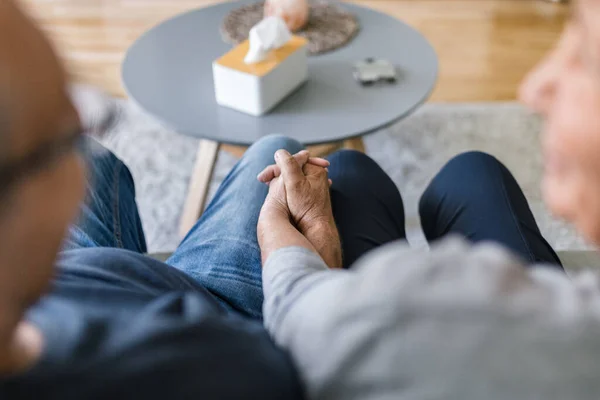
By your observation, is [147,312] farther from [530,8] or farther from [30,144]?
[530,8]

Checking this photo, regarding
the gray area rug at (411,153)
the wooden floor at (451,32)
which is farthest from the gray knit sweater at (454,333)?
the wooden floor at (451,32)

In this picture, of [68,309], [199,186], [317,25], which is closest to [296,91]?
[317,25]

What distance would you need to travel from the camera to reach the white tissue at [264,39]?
4.75ft

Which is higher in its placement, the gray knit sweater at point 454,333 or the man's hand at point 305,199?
the gray knit sweater at point 454,333

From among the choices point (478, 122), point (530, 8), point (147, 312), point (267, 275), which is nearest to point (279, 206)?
point (267, 275)

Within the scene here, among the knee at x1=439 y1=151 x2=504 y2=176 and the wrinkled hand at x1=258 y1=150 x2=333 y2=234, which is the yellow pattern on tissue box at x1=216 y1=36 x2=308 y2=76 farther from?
the knee at x1=439 y1=151 x2=504 y2=176

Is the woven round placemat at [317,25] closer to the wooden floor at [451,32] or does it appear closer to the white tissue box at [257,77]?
the white tissue box at [257,77]

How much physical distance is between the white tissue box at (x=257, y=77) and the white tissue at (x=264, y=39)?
0.6 inches

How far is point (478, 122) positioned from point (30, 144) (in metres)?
1.91

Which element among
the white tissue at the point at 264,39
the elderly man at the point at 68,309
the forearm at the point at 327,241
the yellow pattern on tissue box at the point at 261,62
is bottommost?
the forearm at the point at 327,241

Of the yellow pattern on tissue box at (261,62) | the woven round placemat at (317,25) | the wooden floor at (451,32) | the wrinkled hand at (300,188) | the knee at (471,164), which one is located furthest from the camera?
the wooden floor at (451,32)

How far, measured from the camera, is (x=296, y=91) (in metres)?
1.58

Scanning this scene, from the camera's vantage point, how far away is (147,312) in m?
0.57

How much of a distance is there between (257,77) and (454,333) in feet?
3.38
